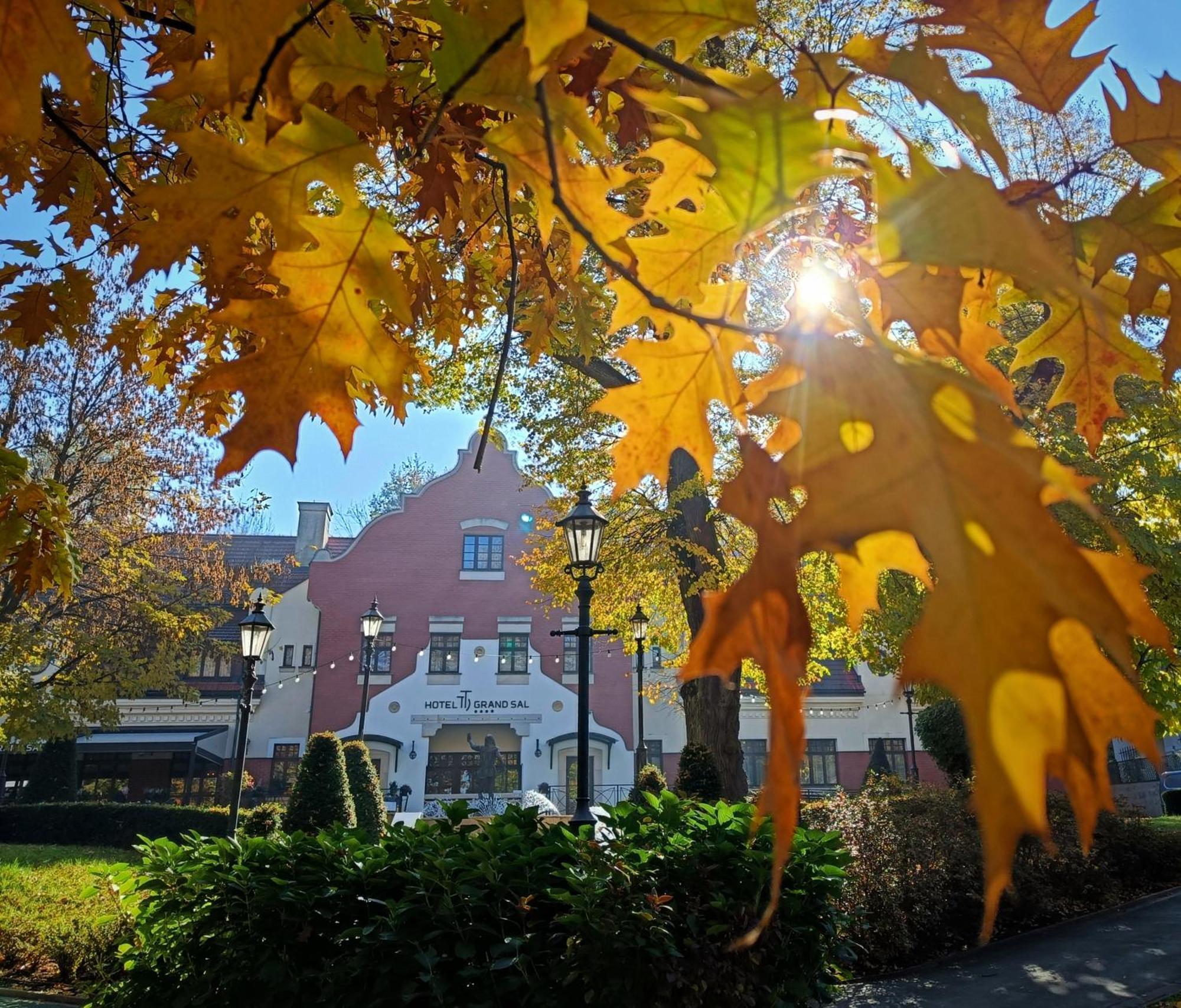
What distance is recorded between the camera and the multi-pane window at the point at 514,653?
2612 cm

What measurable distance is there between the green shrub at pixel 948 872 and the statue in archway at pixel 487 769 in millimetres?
Answer: 14629

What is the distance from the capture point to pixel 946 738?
48.1 feet

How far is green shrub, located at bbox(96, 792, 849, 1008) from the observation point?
3.65m

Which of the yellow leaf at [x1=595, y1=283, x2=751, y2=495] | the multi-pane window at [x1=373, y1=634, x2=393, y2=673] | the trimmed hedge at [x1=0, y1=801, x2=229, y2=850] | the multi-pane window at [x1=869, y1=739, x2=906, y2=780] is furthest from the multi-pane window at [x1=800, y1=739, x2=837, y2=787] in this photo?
the yellow leaf at [x1=595, y1=283, x2=751, y2=495]

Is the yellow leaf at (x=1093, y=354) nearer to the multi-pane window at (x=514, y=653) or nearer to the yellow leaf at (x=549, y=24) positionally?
the yellow leaf at (x=549, y=24)

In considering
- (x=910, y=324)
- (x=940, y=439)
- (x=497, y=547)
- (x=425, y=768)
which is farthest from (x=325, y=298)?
(x=497, y=547)

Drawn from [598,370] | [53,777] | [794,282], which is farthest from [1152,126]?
[53,777]

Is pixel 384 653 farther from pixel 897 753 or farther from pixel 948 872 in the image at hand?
pixel 948 872

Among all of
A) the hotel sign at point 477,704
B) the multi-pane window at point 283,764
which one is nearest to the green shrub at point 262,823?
the hotel sign at point 477,704

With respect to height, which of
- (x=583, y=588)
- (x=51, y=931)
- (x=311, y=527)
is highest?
(x=311, y=527)

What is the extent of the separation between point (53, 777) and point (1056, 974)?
24410mm

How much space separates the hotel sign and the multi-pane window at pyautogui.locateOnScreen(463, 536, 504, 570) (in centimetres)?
457

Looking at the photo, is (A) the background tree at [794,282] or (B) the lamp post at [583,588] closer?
(A) the background tree at [794,282]

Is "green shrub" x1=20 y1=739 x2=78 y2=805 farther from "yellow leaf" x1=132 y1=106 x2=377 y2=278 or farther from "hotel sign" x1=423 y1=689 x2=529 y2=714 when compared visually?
"yellow leaf" x1=132 y1=106 x2=377 y2=278
